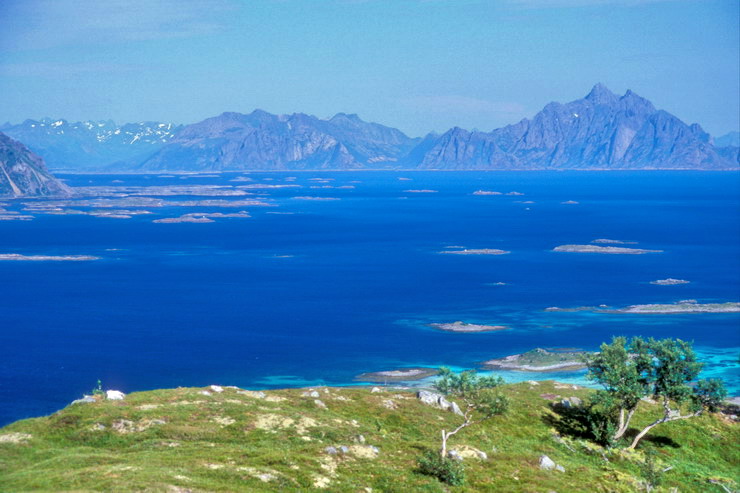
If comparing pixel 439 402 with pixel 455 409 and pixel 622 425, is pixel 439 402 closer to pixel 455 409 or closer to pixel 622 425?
pixel 455 409

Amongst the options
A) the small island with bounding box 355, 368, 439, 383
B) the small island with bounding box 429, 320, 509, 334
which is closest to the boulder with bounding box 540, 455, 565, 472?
the small island with bounding box 355, 368, 439, 383

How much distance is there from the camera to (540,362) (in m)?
124

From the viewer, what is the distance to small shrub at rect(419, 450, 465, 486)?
161 feet

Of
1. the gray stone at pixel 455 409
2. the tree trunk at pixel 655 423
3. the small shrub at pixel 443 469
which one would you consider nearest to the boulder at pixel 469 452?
the small shrub at pixel 443 469

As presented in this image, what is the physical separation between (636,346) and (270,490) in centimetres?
4011

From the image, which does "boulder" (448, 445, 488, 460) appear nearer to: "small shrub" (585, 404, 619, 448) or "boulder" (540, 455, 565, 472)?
"boulder" (540, 455, 565, 472)

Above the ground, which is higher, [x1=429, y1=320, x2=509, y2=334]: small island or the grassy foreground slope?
the grassy foreground slope

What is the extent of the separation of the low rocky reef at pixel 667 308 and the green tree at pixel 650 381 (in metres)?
100

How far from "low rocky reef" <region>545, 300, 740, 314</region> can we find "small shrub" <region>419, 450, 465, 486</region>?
123251 mm

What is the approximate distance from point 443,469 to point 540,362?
78265 millimetres

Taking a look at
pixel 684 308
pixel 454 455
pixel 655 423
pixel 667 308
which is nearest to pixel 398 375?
pixel 655 423

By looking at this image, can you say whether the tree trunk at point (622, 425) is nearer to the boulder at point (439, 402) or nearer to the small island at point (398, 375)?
the boulder at point (439, 402)

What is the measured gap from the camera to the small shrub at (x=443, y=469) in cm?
4903

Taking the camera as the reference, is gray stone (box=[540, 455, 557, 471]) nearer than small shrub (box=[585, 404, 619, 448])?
Yes
